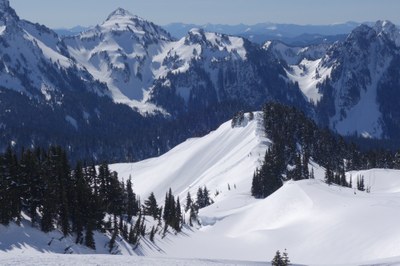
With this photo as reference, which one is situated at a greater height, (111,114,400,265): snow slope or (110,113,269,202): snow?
(110,113,269,202): snow

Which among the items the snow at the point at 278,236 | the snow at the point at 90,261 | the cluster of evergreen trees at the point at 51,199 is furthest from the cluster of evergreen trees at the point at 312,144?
the snow at the point at 90,261

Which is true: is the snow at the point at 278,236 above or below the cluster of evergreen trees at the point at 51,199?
below

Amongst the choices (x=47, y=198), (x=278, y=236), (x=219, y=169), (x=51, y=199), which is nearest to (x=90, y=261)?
(x=47, y=198)

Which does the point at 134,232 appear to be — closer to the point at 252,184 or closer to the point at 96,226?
the point at 96,226

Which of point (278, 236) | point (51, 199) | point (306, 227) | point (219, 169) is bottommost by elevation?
point (278, 236)

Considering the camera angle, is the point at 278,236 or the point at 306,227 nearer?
the point at 278,236

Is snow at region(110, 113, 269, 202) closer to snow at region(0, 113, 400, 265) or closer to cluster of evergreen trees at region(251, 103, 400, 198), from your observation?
cluster of evergreen trees at region(251, 103, 400, 198)

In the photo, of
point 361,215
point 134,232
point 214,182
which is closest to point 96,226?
point 134,232

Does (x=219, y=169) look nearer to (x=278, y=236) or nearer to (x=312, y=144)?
(x=312, y=144)

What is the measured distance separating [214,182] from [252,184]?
31.7 metres

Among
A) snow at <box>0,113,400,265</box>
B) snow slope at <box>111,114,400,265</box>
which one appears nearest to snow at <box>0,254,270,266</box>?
snow at <box>0,113,400,265</box>

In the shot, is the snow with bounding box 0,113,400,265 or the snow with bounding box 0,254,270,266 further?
the snow with bounding box 0,113,400,265

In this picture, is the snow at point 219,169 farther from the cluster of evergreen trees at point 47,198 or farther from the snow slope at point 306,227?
the cluster of evergreen trees at point 47,198

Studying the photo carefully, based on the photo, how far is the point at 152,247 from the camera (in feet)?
217
